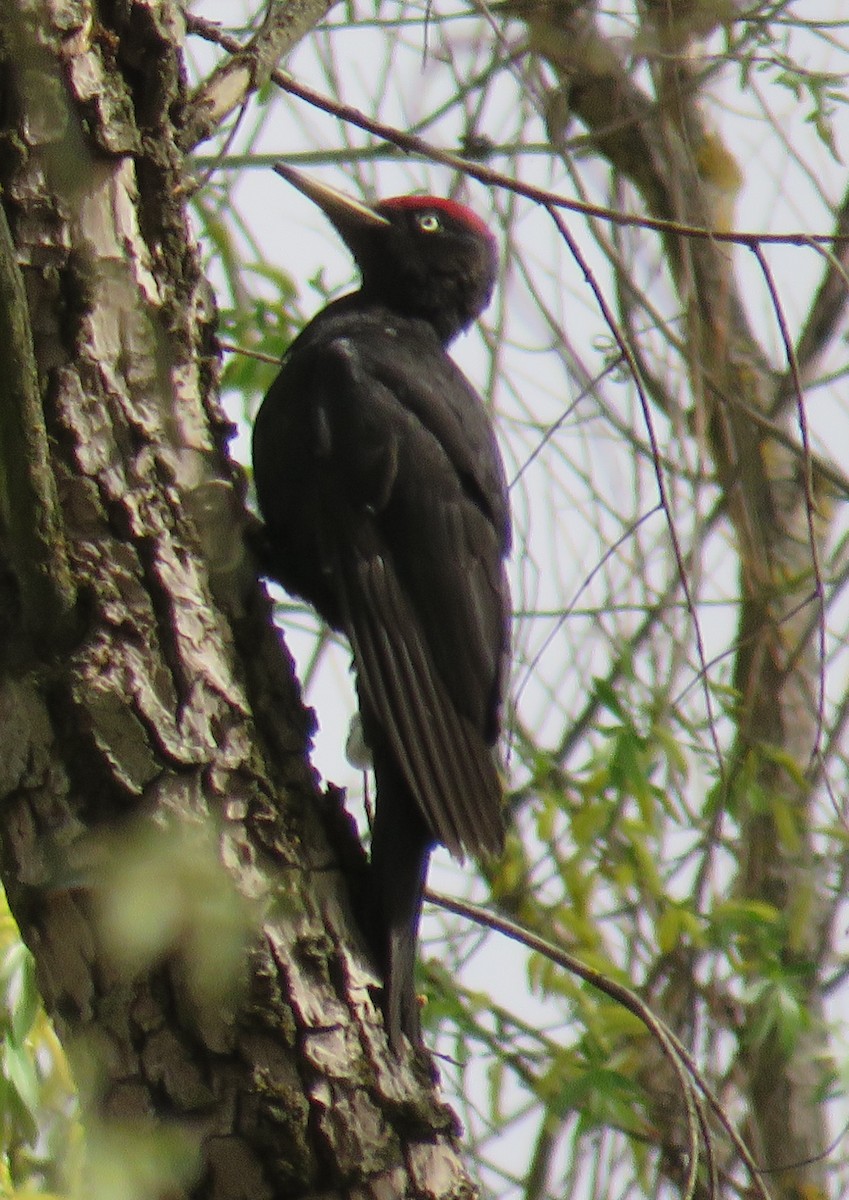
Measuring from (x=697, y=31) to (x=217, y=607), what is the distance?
8.51 ft

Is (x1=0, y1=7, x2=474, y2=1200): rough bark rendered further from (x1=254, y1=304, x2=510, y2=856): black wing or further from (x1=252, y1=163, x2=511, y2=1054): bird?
(x1=254, y1=304, x2=510, y2=856): black wing

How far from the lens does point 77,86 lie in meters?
2.35

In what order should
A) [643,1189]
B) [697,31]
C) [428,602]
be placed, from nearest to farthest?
[428,602] < [643,1189] < [697,31]

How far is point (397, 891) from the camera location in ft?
7.99

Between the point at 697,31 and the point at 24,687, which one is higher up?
the point at 697,31

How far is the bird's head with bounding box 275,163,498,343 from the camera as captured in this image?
13.1 feet

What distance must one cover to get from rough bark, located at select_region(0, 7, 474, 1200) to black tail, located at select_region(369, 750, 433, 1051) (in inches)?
1.9

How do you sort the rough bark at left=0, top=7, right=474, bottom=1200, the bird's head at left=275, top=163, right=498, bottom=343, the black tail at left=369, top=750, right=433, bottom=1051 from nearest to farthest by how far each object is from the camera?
1. the rough bark at left=0, top=7, right=474, bottom=1200
2. the black tail at left=369, top=750, right=433, bottom=1051
3. the bird's head at left=275, top=163, right=498, bottom=343

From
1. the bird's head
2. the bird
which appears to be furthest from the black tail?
the bird's head

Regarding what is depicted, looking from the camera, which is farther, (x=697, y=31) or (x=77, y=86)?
(x=697, y=31)

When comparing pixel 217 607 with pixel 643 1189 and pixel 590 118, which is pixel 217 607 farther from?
pixel 590 118

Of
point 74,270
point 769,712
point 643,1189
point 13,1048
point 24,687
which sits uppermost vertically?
point 769,712

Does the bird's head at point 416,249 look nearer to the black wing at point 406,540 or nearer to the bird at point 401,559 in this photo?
the bird at point 401,559

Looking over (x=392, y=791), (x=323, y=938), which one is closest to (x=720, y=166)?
(x=392, y=791)
